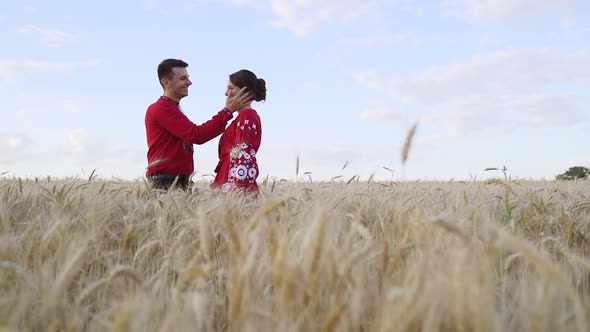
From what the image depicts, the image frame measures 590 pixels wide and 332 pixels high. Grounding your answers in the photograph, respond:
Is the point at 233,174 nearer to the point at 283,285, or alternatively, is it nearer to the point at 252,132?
the point at 252,132

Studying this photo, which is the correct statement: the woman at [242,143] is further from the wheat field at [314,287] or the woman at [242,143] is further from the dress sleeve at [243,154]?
the wheat field at [314,287]

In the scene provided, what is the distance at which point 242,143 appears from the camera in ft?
14.6

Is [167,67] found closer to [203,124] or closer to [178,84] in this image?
[178,84]

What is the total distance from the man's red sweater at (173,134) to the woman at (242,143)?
6.0 inches

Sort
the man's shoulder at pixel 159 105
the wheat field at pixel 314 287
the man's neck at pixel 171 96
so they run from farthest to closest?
the man's neck at pixel 171 96
the man's shoulder at pixel 159 105
the wheat field at pixel 314 287

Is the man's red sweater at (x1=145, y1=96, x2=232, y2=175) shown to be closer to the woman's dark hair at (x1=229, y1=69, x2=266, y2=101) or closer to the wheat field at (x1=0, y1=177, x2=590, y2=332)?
the woman's dark hair at (x1=229, y1=69, x2=266, y2=101)

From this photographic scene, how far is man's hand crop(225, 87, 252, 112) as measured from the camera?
449 centimetres

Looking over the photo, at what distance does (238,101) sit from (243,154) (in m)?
0.49

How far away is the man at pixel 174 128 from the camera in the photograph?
450 centimetres

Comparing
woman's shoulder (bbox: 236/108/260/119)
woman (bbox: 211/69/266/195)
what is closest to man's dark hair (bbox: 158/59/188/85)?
woman (bbox: 211/69/266/195)

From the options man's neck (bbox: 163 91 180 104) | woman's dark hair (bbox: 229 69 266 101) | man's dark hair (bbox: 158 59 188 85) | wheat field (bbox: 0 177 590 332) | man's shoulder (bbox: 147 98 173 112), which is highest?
man's dark hair (bbox: 158 59 188 85)

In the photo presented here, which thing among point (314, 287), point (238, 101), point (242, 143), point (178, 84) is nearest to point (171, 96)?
point (178, 84)

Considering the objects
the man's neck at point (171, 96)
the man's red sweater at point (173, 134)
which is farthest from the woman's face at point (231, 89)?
the man's neck at point (171, 96)

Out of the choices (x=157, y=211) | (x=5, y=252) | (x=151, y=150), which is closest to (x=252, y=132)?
(x=151, y=150)
